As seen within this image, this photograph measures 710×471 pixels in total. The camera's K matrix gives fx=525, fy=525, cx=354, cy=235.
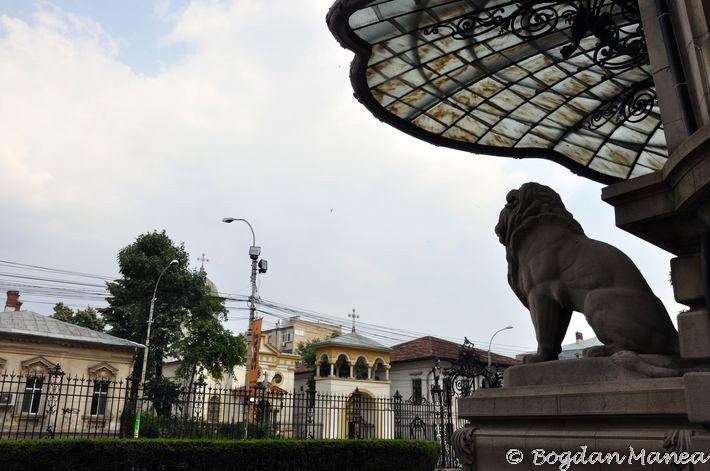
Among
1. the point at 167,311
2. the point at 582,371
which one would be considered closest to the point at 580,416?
the point at 582,371

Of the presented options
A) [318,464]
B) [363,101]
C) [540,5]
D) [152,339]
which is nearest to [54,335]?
[152,339]

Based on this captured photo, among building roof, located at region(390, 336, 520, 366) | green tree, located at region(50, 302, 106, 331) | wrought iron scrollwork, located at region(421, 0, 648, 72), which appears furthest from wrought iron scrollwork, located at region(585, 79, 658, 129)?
green tree, located at region(50, 302, 106, 331)

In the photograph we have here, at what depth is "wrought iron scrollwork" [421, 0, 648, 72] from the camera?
23.5ft

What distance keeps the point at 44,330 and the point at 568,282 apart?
26868mm

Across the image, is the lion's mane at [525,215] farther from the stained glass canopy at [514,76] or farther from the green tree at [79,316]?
the green tree at [79,316]

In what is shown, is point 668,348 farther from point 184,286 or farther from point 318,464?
point 184,286

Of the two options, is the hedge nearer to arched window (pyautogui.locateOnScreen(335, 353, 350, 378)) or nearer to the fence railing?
the fence railing

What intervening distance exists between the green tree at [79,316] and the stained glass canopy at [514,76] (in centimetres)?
3903

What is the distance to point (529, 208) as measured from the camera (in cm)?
445

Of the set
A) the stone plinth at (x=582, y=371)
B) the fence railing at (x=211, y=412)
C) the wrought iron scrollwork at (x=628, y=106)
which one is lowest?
the fence railing at (x=211, y=412)

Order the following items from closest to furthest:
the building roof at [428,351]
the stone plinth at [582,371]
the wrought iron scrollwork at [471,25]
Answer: the stone plinth at [582,371] < the wrought iron scrollwork at [471,25] < the building roof at [428,351]

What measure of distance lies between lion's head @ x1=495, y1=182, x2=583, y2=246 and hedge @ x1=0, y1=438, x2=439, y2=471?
910cm

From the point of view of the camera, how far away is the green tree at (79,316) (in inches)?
1652

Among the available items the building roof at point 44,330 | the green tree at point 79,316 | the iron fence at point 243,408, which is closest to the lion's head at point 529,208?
the iron fence at point 243,408
